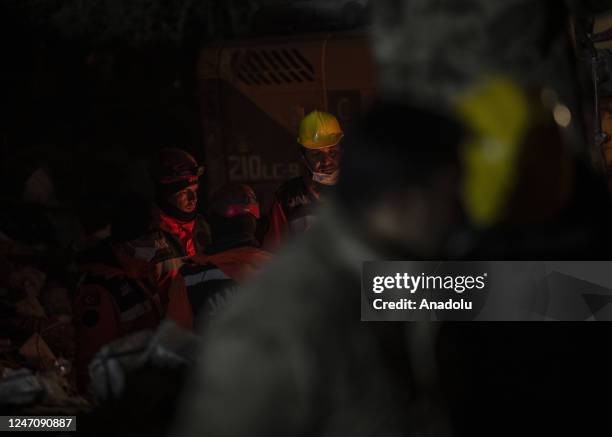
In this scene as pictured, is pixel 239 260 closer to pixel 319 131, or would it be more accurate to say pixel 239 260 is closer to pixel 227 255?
pixel 227 255

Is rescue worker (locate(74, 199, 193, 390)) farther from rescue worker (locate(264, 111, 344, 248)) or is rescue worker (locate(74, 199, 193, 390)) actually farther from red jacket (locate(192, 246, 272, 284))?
rescue worker (locate(264, 111, 344, 248))

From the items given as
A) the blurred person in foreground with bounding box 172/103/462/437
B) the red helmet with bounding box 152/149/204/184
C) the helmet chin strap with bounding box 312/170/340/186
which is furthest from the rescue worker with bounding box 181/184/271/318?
the blurred person in foreground with bounding box 172/103/462/437

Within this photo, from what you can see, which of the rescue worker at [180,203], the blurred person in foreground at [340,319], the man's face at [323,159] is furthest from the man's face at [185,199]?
the blurred person in foreground at [340,319]

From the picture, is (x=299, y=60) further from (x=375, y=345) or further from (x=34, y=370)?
(x=375, y=345)

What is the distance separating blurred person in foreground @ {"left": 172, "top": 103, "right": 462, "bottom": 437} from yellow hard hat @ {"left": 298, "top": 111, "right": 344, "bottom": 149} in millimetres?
4030

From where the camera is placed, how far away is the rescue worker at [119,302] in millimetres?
3912

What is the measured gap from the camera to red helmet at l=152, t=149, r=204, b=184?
15.4 feet

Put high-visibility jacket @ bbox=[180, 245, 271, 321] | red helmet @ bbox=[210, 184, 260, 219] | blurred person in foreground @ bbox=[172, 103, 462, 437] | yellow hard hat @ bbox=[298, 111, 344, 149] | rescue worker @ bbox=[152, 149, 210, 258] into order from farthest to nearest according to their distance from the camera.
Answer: yellow hard hat @ bbox=[298, 111, 344, 149]
rescue worker @ bbox=[152, 149, 210, 258]
red helmet @ bbox=[210, 184, 260, 219]
high-visibility jacket @ bbox=[180, 245, 271, 321]
blurred person in foreground @ bbox=[172, 103, 462, 437]

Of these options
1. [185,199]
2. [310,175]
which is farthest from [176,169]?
[310,175]

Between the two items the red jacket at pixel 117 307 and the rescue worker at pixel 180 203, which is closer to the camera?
the red jacket at pixel 117 307

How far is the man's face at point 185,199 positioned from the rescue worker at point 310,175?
0.36 meters

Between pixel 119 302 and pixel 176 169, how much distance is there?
938 mm

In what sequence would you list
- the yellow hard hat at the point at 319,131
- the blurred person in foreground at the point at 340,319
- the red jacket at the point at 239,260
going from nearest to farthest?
the blurred person in foreground at the point at 340,319
the red jacket at the point at 239,260
the yellow hard hat at the point at 319,131

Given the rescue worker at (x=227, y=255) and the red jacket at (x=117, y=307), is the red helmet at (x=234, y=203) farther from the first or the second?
the red jacket at (x=117, y=307)
